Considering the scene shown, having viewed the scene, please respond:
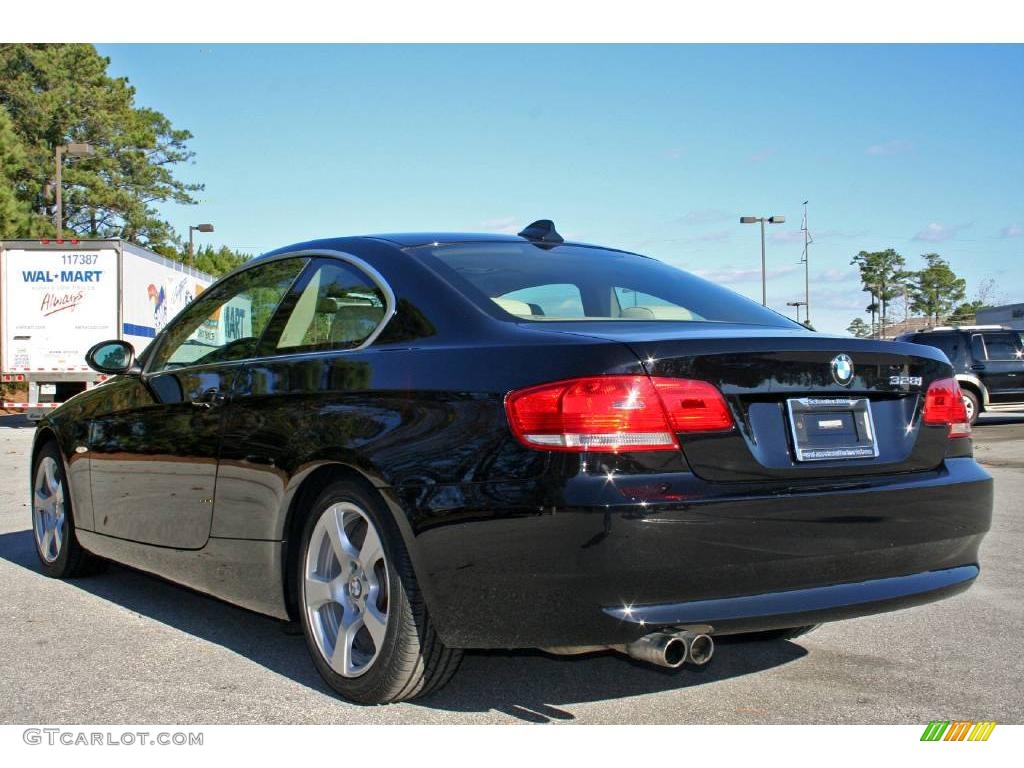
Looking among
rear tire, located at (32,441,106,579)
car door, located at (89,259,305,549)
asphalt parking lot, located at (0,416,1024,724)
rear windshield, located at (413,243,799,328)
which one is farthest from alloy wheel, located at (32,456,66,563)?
rear windshield, located at (413,243,799,328)

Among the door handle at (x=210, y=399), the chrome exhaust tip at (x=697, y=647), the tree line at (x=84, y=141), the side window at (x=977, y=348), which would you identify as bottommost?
the chrome exhaust tip at (x=697, y=647)

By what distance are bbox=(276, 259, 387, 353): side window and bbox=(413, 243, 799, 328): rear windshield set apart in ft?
0.80

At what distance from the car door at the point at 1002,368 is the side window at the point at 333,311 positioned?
1931 cm

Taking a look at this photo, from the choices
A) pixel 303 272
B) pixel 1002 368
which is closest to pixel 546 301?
pixel 303 272

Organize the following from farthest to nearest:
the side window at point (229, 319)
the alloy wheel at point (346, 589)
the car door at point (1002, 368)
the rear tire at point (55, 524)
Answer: the car door at point (1002, 368)
the rear tire at point (55, 524)
the side window at point (229, 319)
the alloy wheel at point (346, 589)

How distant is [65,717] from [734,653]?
2.38m

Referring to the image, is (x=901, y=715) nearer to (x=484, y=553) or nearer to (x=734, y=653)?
(x=734, y=653)

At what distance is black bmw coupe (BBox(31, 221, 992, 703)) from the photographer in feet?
9.80

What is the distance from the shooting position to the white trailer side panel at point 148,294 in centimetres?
2064

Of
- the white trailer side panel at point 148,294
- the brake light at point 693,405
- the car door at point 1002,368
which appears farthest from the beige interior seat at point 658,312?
the car door at point 1002,368

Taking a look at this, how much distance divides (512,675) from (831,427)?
1.48 m

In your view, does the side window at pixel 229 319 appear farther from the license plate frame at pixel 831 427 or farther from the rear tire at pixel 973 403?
the rear tire at pixel 973 403

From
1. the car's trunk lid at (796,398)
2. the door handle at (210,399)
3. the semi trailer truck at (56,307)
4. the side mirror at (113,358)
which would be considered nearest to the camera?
the car's trunk lid at (796,398)

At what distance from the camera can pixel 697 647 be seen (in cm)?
310
